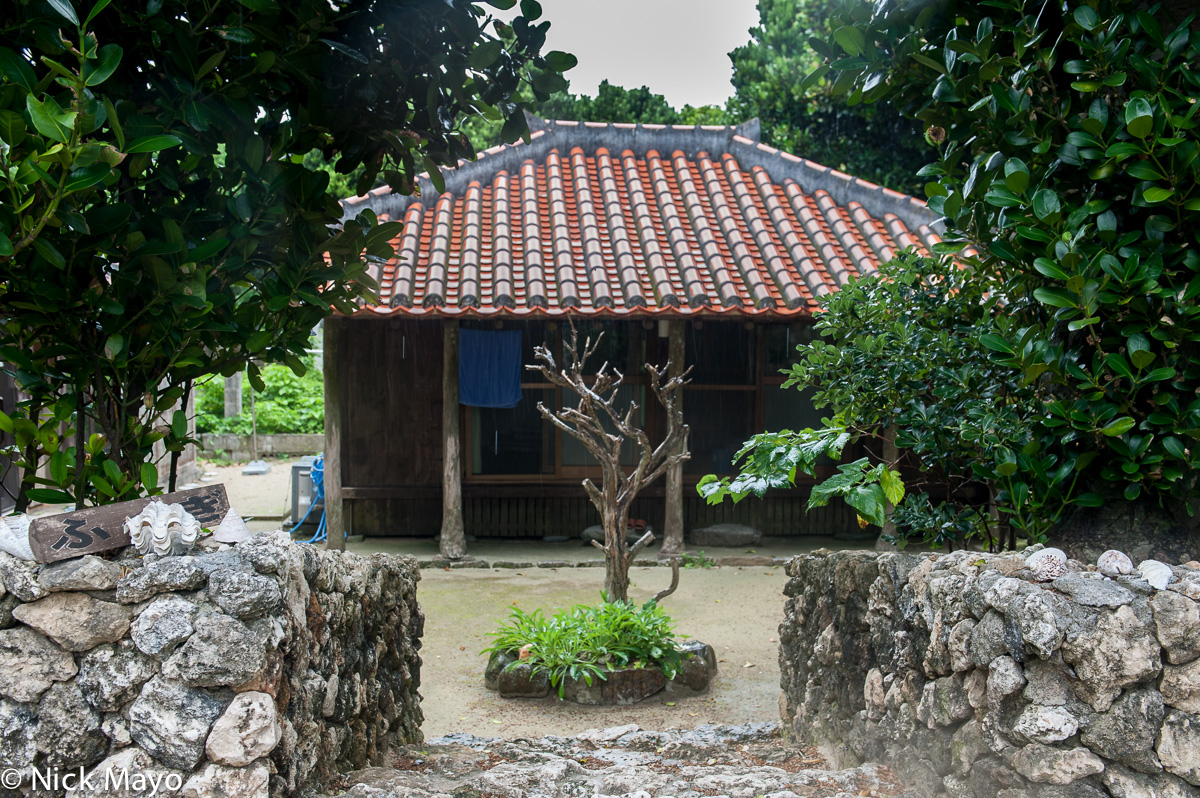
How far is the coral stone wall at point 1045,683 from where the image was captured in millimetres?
2053

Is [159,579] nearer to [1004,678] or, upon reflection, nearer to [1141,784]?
[1004,678]

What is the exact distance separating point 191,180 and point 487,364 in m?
6.51

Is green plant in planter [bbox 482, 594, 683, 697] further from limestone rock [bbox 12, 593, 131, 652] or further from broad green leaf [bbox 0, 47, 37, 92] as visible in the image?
broad green leaf [bbox 0, 47, 37, 92]

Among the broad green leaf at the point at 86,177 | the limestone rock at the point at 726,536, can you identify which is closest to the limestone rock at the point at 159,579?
the broad green leaf at the point at 86,177

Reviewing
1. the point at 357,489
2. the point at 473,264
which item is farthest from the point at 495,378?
the point at 357,489

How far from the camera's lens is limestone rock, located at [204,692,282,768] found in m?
1.99

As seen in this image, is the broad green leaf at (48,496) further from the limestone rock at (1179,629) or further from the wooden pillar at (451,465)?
the wooden pillar at (451,465)

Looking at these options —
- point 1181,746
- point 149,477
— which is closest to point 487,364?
point 149,477

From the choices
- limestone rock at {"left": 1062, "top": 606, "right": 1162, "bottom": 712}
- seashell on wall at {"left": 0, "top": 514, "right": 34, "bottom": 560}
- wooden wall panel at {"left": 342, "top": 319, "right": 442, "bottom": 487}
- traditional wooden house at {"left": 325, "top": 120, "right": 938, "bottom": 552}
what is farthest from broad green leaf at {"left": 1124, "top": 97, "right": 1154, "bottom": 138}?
wooden wall panel at {"left": 342, "top": 319, "right": 442, "bottom": 487}

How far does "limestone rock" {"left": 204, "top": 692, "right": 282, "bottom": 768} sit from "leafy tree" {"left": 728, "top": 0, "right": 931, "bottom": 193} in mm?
12382

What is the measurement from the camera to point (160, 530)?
216 centimetres

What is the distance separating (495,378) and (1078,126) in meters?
7.04

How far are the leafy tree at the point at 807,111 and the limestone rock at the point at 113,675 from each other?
1241 centimetres

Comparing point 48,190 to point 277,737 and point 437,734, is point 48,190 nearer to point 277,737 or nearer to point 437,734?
point 277,737
